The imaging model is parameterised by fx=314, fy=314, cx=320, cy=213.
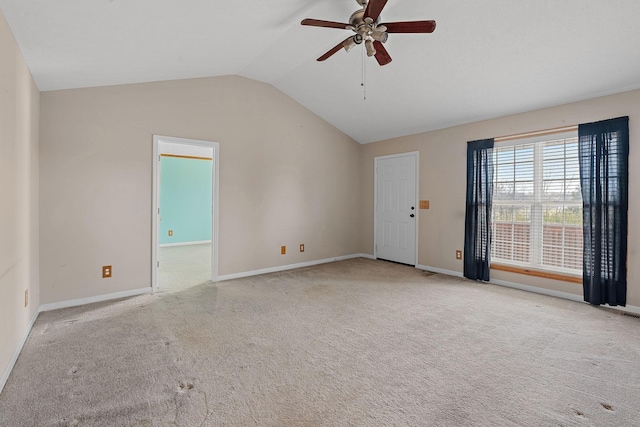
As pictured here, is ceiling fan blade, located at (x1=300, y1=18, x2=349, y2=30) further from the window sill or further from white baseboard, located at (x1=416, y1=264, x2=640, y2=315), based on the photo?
white baseboard, located at (x1=416, y1=264, x2=640, y2=315)

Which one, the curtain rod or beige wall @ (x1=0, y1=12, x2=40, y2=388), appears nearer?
beige wall @ (x1=0, y1=12, x2=40, y2=388)

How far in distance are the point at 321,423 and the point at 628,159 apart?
12.7 feet

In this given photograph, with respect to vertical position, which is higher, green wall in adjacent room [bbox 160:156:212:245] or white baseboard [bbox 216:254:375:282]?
green wall in adjacent room [bbox 160:156:212:245]

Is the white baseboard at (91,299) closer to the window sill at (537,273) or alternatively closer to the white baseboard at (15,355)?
the white baseboard at (15,355)

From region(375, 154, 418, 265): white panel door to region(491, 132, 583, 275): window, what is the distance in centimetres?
127

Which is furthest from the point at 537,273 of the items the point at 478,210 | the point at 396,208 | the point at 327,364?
the point at 327,364

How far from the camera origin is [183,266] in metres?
5.20

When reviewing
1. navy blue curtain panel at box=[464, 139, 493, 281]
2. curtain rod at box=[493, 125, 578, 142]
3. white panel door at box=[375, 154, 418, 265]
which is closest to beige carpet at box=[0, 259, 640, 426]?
navy blue curtain panel at box=[464, 139, 493, 281]

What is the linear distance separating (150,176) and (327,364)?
3003 millimetres

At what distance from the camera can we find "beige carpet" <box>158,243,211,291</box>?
4238 millimetres

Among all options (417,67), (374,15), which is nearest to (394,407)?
(374,15)

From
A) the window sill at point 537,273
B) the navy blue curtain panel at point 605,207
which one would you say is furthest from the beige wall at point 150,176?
the navy blue curtain panel at point 605,207

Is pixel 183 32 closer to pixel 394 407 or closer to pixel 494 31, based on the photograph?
pixel 494 31

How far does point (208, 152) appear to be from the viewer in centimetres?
743
